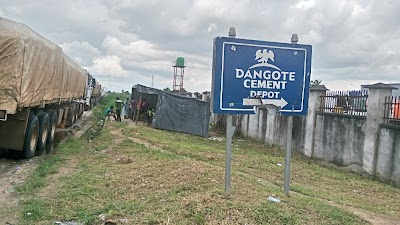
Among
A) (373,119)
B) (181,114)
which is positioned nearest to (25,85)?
(373,119)

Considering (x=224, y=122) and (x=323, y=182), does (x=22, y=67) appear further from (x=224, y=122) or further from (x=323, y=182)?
(x=224, y=122)

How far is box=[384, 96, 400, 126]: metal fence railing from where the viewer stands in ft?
33.9

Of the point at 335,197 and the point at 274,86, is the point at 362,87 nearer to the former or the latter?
the point at 335,197

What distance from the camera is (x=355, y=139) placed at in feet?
37.8

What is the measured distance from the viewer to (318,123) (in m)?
13.5

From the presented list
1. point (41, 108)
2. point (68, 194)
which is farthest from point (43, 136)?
point (68, 194)

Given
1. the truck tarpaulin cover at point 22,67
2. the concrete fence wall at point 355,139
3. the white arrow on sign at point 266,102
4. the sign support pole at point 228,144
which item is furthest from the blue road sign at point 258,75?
the concrete fence wall at point 355,139

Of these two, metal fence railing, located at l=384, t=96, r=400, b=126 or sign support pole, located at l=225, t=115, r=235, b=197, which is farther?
metal fence railing, located at l=384, t=96, r=400, b=126

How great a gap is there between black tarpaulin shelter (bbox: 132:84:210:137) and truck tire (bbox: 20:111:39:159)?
9589 mm

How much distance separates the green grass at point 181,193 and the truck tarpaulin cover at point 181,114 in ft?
27.3

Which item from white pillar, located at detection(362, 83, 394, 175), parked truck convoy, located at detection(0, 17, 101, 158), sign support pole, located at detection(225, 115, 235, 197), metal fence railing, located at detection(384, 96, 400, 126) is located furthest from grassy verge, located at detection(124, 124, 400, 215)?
parked truck convoy, located at detection(0, 17, 101, 158)

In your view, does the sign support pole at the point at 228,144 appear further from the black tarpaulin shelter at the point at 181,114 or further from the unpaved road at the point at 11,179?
the black tarpaulin shelter at the point at 181,114

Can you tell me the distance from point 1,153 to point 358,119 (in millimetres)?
9667

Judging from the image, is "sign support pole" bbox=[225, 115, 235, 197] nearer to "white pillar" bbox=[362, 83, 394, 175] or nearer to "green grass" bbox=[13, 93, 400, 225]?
"green grass" bbox=[13, 93, 400, 225]
